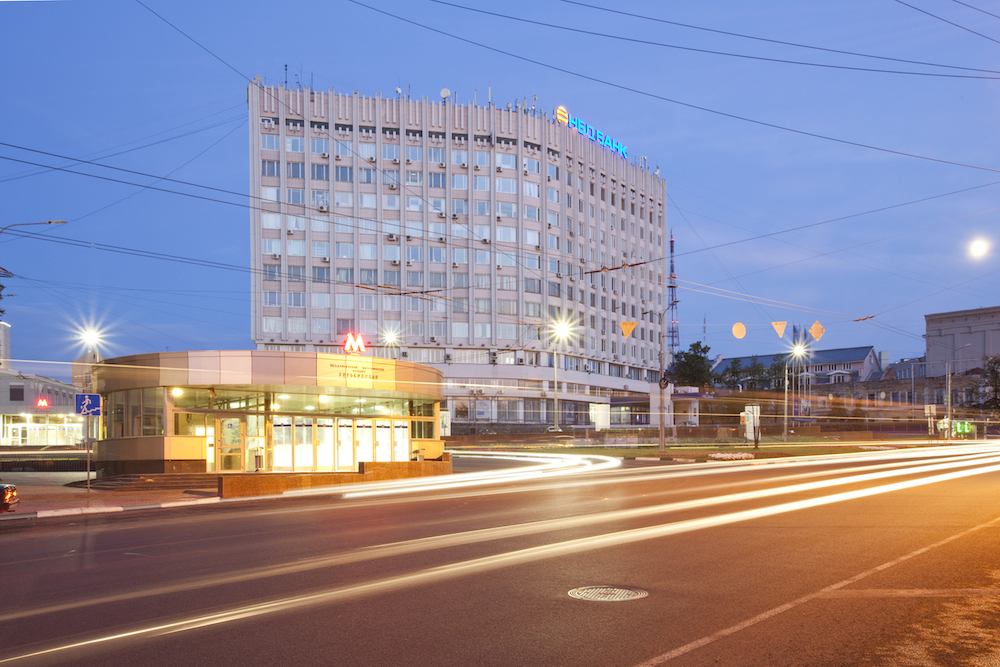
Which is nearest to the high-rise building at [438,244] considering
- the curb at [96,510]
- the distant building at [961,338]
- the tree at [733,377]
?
the tree at [733,377]

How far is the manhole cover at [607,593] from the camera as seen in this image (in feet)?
27.7

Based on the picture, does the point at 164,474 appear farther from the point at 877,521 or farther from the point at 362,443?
the point at 877,521

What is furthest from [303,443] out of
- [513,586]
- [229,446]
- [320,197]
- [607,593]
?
[320,197]

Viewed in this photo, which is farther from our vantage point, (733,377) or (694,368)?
(733,377)

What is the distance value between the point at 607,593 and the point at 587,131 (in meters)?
94.0

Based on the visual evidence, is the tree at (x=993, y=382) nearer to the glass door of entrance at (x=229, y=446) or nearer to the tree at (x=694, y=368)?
the tree at (x=694, y=368)

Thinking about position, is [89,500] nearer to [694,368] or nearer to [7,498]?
[7,498]

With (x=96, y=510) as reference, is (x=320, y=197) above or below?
above

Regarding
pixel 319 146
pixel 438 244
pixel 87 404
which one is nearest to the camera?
pixel 87 404

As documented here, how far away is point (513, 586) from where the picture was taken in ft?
29.9

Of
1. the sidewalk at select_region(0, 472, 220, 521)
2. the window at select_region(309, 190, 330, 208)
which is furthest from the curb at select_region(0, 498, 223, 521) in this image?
the window at select_region(309, 190, 330, 208)

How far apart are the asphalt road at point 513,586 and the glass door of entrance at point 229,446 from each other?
46.8 ft

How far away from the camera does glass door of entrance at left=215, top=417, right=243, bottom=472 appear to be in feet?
106

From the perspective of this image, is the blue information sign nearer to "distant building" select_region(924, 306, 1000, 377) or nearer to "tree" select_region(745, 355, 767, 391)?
"tree" select_region(745, 355, 767, 391)
